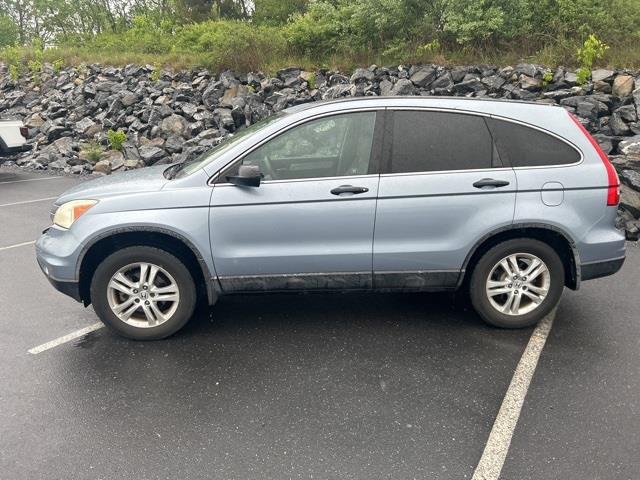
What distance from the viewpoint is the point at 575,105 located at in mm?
9336

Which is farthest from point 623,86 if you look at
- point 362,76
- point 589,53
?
point 362,76

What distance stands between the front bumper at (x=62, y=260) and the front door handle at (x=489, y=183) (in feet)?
9.89

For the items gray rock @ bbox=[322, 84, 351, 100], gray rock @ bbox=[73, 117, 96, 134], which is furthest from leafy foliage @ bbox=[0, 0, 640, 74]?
gray rock @ bbox=[73, 117, 96, 134]

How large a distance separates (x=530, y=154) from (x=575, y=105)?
614 cm

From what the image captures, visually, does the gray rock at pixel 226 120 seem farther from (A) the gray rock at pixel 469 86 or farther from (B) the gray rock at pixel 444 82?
(A) the gray rock at pixel 469 86

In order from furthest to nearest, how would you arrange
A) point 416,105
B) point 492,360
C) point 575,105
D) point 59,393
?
1. point 575,105
2. point 416,105
3. point 492,360
4. point 59,393

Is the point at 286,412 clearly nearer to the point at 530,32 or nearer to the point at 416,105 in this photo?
the point at 416,105

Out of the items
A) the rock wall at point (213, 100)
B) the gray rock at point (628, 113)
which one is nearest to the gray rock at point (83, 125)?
the rock wall at point (213, 100)

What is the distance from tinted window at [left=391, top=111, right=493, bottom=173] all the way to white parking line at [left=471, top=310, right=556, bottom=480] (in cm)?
142

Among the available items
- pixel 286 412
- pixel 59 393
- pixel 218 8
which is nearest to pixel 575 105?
pixel 286 412

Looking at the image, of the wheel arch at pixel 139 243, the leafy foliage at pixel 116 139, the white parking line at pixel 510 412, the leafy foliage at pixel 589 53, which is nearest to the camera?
the white parking line at pixel 510 412

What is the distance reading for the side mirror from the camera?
385 centimetres

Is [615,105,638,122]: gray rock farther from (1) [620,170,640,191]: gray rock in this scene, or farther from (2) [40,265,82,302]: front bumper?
(2) [40,265,82,302]: front bumper

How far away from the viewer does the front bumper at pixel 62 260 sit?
399 centimetres
